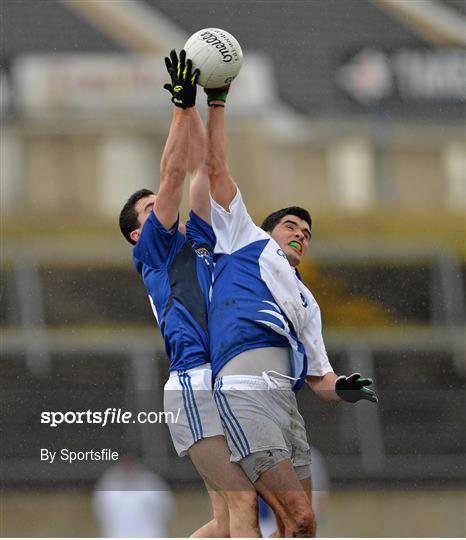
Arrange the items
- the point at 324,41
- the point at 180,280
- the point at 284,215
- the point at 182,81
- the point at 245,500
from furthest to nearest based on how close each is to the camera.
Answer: the point at 324,41 → the point at 284,215 → the point at 180,280 → the point at 245,500 → the point at 182,81

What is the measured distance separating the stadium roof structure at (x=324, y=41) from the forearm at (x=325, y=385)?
55.8 inches

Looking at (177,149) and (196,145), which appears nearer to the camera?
(177,149)

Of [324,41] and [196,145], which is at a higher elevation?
[324,41]

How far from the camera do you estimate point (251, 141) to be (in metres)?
5.98

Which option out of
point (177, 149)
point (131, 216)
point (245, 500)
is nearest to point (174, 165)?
point (177, 149)

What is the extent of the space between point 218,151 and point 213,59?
0.30 metres

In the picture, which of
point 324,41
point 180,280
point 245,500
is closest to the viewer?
point 245,500

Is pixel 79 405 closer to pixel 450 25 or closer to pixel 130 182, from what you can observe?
pixel 130 182

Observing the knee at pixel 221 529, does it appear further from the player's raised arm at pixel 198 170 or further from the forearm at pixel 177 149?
the forearm at pixel 177 149

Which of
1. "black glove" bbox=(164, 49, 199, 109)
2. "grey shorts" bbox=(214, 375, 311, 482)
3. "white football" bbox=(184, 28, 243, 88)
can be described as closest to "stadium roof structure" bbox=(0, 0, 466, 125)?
"white football" bbox=(184, 28, 243, 88)

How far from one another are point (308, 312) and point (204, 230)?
450 mm

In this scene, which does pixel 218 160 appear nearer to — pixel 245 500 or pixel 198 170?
pixel 198 170

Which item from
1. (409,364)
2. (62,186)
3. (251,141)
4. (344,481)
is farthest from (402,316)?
(62,186)

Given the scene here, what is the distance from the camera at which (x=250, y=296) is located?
4.52m
